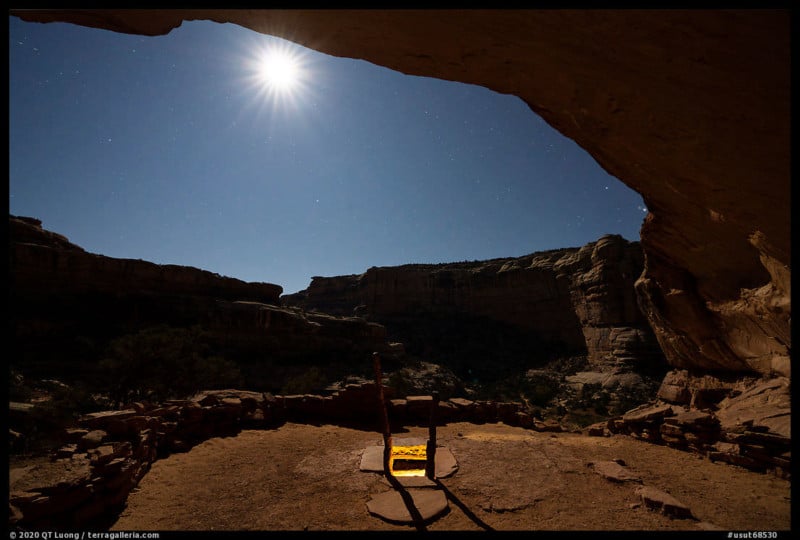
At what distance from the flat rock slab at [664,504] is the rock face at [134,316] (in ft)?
99.7

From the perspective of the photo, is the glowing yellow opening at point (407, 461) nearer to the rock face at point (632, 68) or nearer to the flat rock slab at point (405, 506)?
the flat rock slab at point (405, 506)

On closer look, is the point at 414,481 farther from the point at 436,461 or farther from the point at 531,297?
the point at 531,297

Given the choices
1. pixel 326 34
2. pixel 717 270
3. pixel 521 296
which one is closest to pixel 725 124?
pixel 326 34

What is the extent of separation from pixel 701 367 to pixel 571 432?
204 inches

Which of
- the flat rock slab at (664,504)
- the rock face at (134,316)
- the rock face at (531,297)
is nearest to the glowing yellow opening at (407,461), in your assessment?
the flat rock slab at (664,504)

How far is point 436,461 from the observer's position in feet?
24.7

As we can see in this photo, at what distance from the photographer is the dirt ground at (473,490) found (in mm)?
5051

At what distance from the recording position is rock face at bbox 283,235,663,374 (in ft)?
126

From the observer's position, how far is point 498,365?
46.6m

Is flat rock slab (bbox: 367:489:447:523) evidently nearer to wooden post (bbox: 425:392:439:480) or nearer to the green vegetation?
wooden post (bbox: 425:392:439:480)

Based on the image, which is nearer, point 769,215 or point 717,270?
point 769,215

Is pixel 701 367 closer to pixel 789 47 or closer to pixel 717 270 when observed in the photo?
pixel 717 270

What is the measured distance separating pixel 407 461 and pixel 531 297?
49.4 m

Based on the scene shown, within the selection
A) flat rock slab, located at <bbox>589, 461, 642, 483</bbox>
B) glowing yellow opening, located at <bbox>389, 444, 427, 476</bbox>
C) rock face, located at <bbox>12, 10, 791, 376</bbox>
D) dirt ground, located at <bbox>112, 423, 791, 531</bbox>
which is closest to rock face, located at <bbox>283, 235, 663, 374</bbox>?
dirt ground, located at <bbox>112, 423, 791, 531</bbox>
